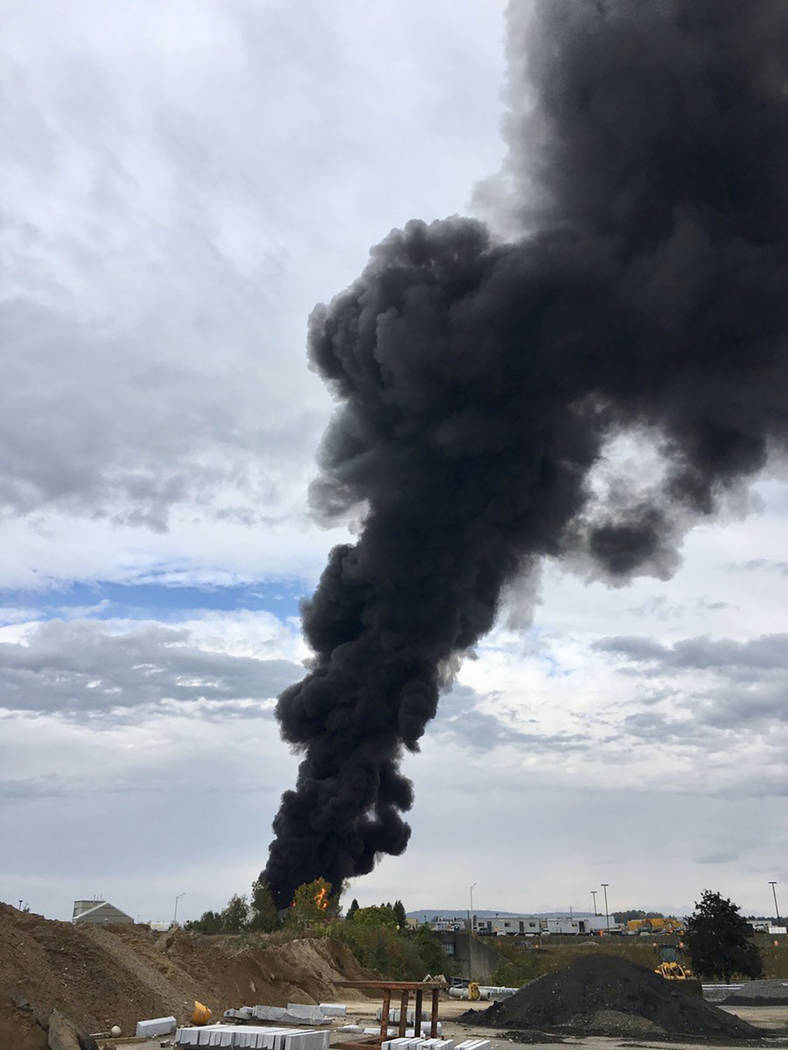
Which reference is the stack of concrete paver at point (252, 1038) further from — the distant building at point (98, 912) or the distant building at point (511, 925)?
the distant building at point (511, 925)

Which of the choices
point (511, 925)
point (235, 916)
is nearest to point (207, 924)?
point (235, 916)

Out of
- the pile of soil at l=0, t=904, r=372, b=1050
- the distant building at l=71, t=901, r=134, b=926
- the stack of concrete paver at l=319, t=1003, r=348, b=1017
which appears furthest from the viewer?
the distant building at l=71, t=901, r=134, b=926

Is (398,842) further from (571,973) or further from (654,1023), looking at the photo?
(654,1023)

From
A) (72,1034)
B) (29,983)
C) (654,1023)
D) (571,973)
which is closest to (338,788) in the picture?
(571,973)

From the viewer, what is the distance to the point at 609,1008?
91.4ft

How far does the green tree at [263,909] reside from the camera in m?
54.6

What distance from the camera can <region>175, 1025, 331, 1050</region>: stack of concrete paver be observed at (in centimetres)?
1667

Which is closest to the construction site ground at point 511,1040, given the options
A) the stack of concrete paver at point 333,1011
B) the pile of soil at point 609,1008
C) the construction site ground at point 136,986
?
the construction site ground at point 136,986

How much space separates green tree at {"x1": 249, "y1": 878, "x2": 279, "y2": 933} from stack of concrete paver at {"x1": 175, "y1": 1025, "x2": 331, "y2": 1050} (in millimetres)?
38827

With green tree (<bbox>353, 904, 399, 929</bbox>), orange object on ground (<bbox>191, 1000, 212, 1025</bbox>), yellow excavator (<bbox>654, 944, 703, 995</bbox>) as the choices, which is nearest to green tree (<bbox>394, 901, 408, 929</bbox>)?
green tree (<bbox>353, 904, 399, 929</bbox>)

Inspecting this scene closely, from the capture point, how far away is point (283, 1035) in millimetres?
16750

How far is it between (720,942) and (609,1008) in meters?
24.4

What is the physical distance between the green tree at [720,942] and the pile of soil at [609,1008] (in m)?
20.9

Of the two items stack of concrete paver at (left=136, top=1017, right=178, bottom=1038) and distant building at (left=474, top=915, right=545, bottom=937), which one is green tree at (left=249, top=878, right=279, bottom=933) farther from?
distant building at (left=474, top=915, right=545, bottom=937)
